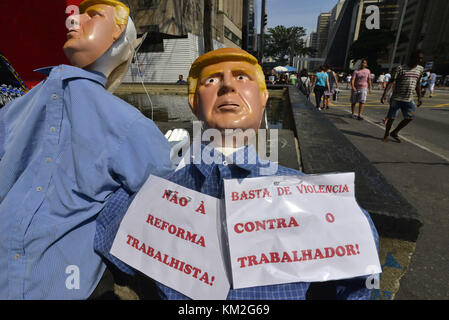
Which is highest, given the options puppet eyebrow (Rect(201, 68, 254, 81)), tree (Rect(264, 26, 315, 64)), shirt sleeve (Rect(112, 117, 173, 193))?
tree (Rect(264, 26, 315, 64))

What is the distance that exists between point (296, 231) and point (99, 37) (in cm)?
151

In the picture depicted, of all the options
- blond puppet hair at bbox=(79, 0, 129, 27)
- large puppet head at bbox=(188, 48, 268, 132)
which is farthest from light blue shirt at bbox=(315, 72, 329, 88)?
blond puppet hair at bbox=(79, 0, 129, 27)

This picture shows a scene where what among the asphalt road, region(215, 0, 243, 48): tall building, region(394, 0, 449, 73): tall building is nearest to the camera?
the asphalt road

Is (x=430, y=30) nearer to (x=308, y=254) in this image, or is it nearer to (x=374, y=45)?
(x=374, y=45)

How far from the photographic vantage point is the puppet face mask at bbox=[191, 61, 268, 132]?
116 centimetres

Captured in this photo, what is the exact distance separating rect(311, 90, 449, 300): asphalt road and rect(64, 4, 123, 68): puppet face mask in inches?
107

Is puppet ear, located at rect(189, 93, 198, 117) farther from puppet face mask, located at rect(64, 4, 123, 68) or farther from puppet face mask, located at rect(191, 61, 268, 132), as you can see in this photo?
puppet face mask, located at rect(64, 4, 123, 68)

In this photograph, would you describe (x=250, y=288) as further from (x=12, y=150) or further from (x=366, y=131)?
(x=366, y=131)

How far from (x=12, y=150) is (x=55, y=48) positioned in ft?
10.2

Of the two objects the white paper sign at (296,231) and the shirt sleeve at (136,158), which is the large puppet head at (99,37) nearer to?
the shirt sleeve at (136,158)

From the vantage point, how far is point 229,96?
1.16 metres

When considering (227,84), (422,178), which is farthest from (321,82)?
(227,84)

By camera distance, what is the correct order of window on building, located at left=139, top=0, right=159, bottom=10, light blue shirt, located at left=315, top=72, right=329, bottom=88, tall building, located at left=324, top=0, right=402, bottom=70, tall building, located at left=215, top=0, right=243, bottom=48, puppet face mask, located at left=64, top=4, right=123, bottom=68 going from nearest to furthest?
puppet face mask, located at left=64, top=4, right=123, bottom=68
light blue shirt, located at left=315, top=72, right=329, bottom=88
window on building, located at left=139, top=0, right=159, bottom=10
tall building, located at left=215, top=0, right=243, bottom=48
tall building, located at left=324, top=0, right=402, bottom=70
